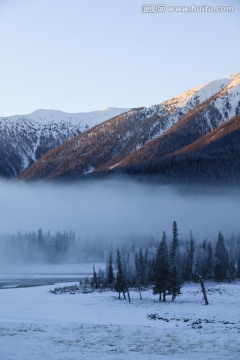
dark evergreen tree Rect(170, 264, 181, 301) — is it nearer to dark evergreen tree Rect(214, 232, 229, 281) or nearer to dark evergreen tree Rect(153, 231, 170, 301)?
dark evergreen tree Rect(153, 231, 170, 301)

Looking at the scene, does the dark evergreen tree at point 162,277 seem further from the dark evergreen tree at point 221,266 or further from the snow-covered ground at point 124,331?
the dark evergreen tree at point 221,266

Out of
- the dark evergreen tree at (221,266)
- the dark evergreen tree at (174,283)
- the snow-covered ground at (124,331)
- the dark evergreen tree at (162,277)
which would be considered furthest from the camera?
the dark evergreen tree at (221,266)

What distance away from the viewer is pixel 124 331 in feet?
134

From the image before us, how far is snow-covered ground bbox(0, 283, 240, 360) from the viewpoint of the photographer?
104 feet

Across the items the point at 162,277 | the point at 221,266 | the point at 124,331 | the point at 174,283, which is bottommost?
the point at 221,266

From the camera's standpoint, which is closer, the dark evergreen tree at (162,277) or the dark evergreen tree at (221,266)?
the dark evergreen tree at (162,277)

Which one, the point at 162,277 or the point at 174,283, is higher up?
the point at 162,277

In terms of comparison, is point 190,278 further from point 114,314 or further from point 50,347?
point 50,347

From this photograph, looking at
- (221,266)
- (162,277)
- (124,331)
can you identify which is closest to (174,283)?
(162,277)

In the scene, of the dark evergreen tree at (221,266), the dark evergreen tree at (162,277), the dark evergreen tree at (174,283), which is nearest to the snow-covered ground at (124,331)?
the dark evergreen tree at (174,283)

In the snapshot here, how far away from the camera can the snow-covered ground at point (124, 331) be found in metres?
31.8

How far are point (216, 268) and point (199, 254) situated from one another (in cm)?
2069

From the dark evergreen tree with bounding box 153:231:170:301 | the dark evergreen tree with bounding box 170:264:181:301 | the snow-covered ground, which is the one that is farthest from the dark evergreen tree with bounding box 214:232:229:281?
the snow-covered ground

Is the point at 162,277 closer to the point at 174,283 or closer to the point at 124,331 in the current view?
the point at 174,283
